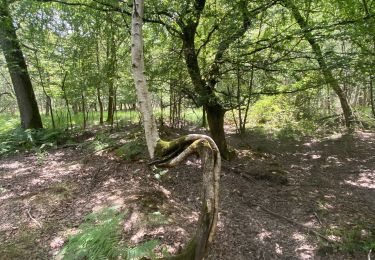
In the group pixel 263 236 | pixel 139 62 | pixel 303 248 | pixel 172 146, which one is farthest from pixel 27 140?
pixel 303 248

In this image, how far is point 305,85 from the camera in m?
6.36

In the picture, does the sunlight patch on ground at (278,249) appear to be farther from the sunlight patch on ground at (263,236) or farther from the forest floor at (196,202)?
the sunlight patch on ground at (263,236)

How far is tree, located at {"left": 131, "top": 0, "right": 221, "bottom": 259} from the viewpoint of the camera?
2.73 m

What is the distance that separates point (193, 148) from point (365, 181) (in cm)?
523

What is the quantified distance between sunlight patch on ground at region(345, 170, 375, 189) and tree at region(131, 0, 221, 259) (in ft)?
15.3

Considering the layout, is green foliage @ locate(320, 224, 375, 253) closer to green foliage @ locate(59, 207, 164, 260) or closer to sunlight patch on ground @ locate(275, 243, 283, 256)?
sunlight patch on ground @ locate(275, 243, 283, 256)

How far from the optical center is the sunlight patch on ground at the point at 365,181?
595 centimetres

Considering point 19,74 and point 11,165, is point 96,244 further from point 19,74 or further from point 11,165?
point 19,74

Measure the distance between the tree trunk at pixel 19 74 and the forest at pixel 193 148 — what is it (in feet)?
0.13

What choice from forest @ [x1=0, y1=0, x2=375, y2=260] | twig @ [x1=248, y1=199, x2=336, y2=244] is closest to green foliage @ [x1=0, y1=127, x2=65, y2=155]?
forest @ [x1=0, y1=0, x2=375, y2=260]

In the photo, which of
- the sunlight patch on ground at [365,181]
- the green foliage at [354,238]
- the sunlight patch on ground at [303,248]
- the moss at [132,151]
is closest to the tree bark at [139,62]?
the sunlight patch on ground at [303,248]

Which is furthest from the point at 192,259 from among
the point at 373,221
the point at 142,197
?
the point at 373,221

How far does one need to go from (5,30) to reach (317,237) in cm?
880

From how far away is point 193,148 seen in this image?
2.74 m
